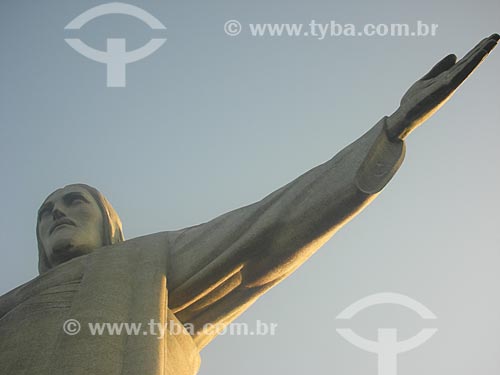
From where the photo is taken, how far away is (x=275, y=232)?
300 inches

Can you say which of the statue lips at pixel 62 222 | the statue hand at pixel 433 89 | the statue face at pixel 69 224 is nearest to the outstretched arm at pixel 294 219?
the statue hand at pixel 433 89

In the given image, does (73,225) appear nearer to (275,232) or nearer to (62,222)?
(62,222)

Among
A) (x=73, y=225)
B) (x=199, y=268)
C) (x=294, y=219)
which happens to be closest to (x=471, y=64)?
(x=294, y=219)

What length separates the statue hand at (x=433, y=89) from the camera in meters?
7.23

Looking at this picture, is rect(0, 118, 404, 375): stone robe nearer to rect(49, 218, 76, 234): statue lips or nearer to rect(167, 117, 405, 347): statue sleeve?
rect(167, 117, 405, 347): statue sleeve

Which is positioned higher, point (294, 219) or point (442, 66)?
point (442, 66)

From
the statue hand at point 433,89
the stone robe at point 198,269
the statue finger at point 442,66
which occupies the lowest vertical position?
the stone robe at point 198,269

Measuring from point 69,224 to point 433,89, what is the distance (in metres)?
3.64

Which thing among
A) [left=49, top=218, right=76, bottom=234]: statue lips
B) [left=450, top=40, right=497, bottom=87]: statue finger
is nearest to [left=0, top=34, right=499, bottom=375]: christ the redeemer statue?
[left=450, top=40, right=497, bottom=87]: statue finger

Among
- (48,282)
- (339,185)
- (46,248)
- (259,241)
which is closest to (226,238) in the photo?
(259,241)

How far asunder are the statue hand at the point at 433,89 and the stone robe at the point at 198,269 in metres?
0.18

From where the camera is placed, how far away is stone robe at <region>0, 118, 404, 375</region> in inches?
284

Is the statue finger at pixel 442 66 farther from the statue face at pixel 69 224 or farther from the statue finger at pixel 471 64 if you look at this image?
the statue face at pixel 69 224

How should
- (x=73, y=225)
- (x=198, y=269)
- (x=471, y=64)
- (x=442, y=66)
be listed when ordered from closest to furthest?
(x=471, y=64)
(x=442, y=66)
(x=198, y=269)
(x=73, y=225)
